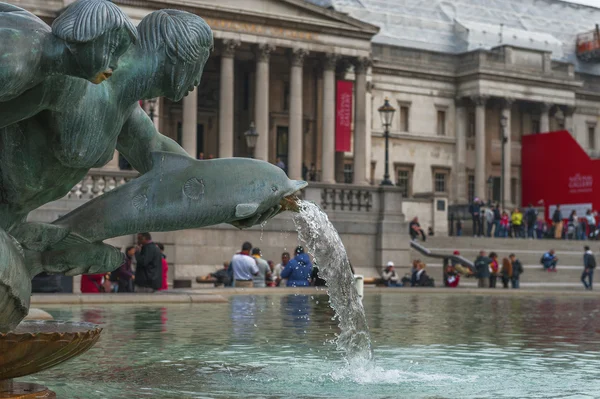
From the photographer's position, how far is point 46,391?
5320 millimetres

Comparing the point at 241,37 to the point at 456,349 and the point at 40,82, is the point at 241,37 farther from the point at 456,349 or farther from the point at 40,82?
the point at 40,82

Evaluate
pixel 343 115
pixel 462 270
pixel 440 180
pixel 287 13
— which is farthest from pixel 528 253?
pixel 440 180

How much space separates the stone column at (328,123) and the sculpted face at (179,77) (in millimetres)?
54872

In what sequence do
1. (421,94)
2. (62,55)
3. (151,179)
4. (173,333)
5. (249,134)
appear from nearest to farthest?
(62,55) < (151,179) < (173,333) < (249,134) < (421,94)

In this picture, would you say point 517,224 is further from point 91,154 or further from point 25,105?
point 25,105

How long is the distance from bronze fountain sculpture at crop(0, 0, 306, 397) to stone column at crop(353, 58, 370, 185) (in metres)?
54.9

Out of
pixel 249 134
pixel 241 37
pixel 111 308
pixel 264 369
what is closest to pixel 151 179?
pixel 264 369

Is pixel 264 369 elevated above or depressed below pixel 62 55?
below

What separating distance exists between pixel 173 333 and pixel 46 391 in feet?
21.1

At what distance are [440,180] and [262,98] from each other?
22884 millimetres

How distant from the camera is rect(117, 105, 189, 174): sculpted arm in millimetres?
5418

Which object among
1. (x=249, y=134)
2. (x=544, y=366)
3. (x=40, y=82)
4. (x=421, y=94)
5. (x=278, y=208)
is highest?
(x=421, y=94)


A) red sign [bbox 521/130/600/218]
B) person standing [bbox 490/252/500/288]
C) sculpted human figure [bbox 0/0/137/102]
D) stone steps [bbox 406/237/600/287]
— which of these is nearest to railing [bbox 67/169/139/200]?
stone steps [bbox 406/237/600/287]

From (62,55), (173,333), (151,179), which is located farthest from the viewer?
(173,333)
